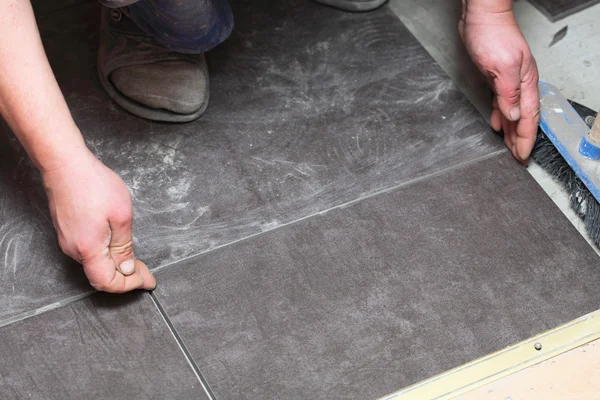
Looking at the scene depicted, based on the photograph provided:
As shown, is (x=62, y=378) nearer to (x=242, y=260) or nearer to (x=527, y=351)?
(x=242, y=260)

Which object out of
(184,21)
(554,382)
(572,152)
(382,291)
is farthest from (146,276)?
(572,152)

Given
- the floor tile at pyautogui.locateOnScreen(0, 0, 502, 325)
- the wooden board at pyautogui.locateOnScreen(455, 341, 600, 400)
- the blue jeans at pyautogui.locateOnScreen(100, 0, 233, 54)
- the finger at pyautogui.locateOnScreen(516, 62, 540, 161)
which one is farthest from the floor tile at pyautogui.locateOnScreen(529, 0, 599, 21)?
the wooden board at pyautogui.locateOnScreen(455, 341, 600, 400)

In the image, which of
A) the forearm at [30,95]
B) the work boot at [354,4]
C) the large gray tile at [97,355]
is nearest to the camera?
the forearm at [30,95]

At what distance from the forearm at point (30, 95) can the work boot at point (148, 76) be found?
452mm

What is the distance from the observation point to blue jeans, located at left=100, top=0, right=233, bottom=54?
1497 mm

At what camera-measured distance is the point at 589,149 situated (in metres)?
1.43

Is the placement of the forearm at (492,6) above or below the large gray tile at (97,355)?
above

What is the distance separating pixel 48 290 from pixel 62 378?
18cm

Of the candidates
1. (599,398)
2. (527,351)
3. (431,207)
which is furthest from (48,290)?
(599,398)

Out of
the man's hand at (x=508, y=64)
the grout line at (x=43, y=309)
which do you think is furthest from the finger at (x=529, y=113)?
the grout line at (x=43, y=309)

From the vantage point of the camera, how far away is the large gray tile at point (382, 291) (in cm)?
128

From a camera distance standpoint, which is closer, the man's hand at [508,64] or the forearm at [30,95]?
the forearm at [30,95]

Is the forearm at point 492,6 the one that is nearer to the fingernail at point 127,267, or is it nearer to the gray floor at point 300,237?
the gray floor at point 300,237

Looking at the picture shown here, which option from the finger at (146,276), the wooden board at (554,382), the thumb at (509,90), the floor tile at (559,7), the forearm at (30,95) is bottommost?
the finger at (146,276)
